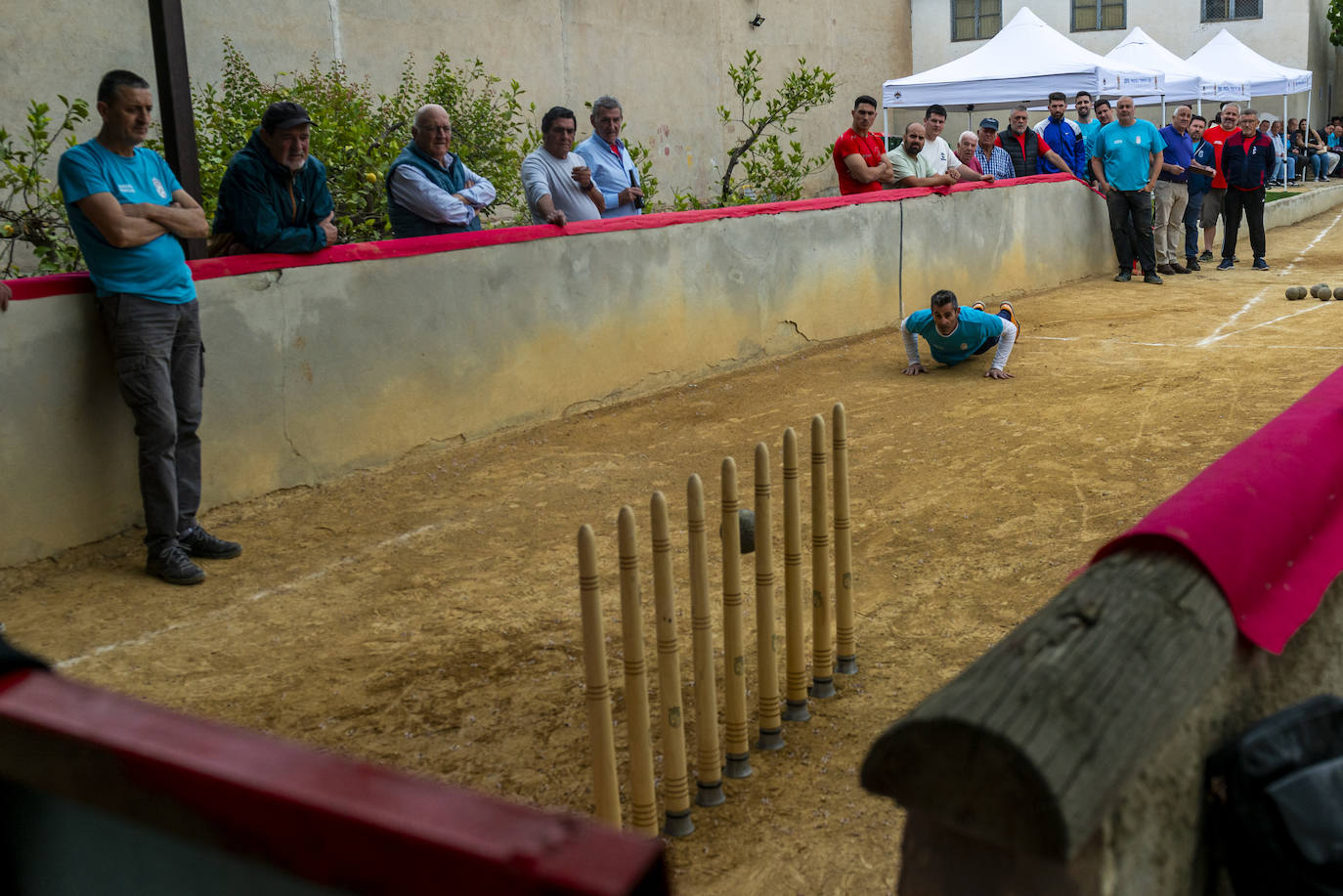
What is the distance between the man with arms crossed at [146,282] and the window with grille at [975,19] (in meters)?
30.2

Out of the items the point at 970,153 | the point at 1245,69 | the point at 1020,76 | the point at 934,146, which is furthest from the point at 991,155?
the point at 1245,69

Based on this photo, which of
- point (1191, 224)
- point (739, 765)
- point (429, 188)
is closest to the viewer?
point (739, 765)

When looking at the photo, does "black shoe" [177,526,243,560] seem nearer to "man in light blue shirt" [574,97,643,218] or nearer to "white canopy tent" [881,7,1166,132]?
"man in light blue shirt" [574,97,643,218]

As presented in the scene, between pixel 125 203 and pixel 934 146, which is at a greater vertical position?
pixel 934 146

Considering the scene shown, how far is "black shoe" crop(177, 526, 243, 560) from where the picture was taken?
6117 mm

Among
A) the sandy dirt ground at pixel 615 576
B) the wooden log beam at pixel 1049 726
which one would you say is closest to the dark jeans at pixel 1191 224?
the sandy dirt ground at pixel 615 576

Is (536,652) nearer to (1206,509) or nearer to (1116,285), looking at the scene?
(1206,509)

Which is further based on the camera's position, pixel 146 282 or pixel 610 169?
pixel 610 169

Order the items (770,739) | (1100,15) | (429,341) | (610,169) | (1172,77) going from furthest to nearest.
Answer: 1. (1100,15)
2. (1172,77)
3. (610,169)
4. (429,341)
5. (770,739)

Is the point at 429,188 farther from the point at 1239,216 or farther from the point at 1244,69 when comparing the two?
the point at 1244,69

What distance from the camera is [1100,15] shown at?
1288 inches

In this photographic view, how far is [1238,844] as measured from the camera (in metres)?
2.10

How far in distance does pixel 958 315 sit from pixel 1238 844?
321 inches

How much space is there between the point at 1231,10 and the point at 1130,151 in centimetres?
2091
